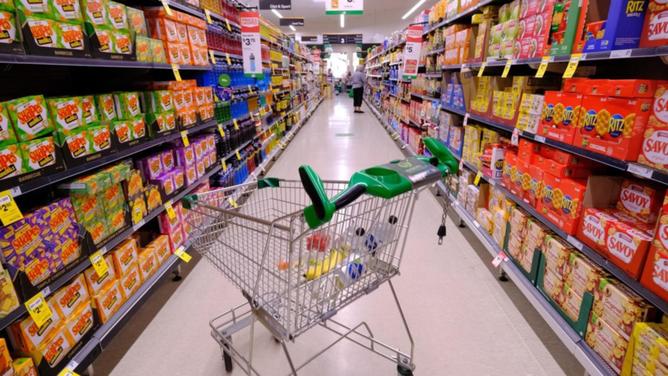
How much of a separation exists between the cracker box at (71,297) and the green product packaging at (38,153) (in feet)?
1.90

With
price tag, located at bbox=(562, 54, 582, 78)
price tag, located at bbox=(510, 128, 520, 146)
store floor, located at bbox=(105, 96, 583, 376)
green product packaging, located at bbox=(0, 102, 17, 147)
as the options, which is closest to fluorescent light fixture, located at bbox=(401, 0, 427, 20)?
price tag, located at bbox=(510, 128, 520, 146)

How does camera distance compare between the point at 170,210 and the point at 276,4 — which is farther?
the point at 276,4

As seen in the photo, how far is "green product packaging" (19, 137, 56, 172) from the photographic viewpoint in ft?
4.80

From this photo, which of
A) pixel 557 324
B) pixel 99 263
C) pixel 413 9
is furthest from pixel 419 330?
pixel 413 9

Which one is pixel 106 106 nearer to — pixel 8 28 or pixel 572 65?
pixel 8 28

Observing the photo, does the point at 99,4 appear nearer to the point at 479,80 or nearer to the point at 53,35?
the point at 53,35

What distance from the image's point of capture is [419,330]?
219 centimetres

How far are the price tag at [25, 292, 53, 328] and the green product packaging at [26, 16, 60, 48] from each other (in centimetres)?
104

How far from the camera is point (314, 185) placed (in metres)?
1.01

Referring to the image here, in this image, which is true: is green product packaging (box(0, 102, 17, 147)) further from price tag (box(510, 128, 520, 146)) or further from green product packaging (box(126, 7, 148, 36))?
price tag (box(510, 128, 520, 146))

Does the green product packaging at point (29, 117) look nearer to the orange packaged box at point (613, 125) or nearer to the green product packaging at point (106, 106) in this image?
the green product packaging at point (106, 106)

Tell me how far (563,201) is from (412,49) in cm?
383

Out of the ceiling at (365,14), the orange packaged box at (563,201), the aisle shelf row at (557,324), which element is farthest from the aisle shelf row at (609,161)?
the ceiling at (365,14)

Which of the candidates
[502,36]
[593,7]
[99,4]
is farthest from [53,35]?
[502,36]
